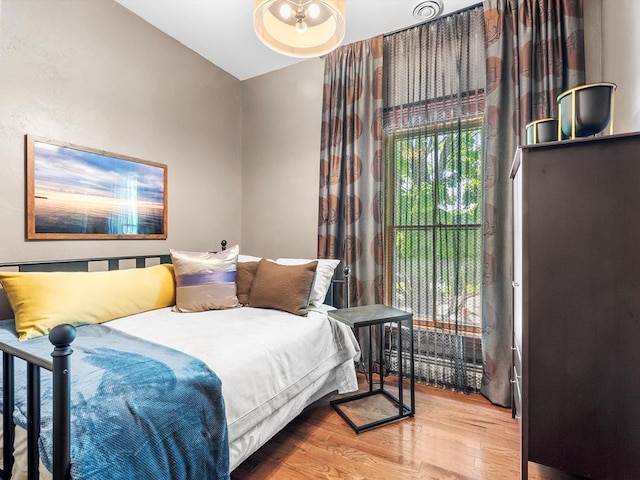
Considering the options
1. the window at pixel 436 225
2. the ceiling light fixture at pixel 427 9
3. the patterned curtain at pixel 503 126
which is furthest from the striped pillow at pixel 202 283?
the ceiling light fixture at pixel 427 9

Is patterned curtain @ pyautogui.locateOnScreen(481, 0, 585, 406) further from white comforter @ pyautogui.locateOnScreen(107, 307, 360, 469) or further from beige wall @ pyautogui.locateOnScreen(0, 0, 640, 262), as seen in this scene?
white comforter @ pyautogui.locateOnScreen(107, 307, 360, 469)

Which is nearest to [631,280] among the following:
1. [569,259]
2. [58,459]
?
[569,259]

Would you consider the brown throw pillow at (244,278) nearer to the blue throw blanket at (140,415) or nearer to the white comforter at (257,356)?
the white comforter at (257,356)

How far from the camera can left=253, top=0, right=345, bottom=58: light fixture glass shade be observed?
175cm

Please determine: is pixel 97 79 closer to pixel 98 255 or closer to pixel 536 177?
pixel 98 255

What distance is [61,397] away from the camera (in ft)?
2.64

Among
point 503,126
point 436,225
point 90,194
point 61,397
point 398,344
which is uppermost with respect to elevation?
point 503,126

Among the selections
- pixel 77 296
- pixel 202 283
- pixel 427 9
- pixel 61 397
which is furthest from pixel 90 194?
pixel 427 9

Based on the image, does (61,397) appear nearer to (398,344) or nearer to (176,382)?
(176,382)

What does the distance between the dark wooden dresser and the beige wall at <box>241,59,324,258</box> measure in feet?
6.37

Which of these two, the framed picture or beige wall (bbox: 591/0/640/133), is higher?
beige wall (bbox: 591/0/640/133)

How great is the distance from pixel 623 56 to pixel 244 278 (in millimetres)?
2458

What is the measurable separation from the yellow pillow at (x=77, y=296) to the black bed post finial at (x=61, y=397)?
104 cm

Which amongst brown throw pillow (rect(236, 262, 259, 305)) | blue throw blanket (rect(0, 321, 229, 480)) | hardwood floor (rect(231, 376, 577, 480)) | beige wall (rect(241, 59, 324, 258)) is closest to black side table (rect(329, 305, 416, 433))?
hardwood floor (rect(231, 376, 577, 480))
